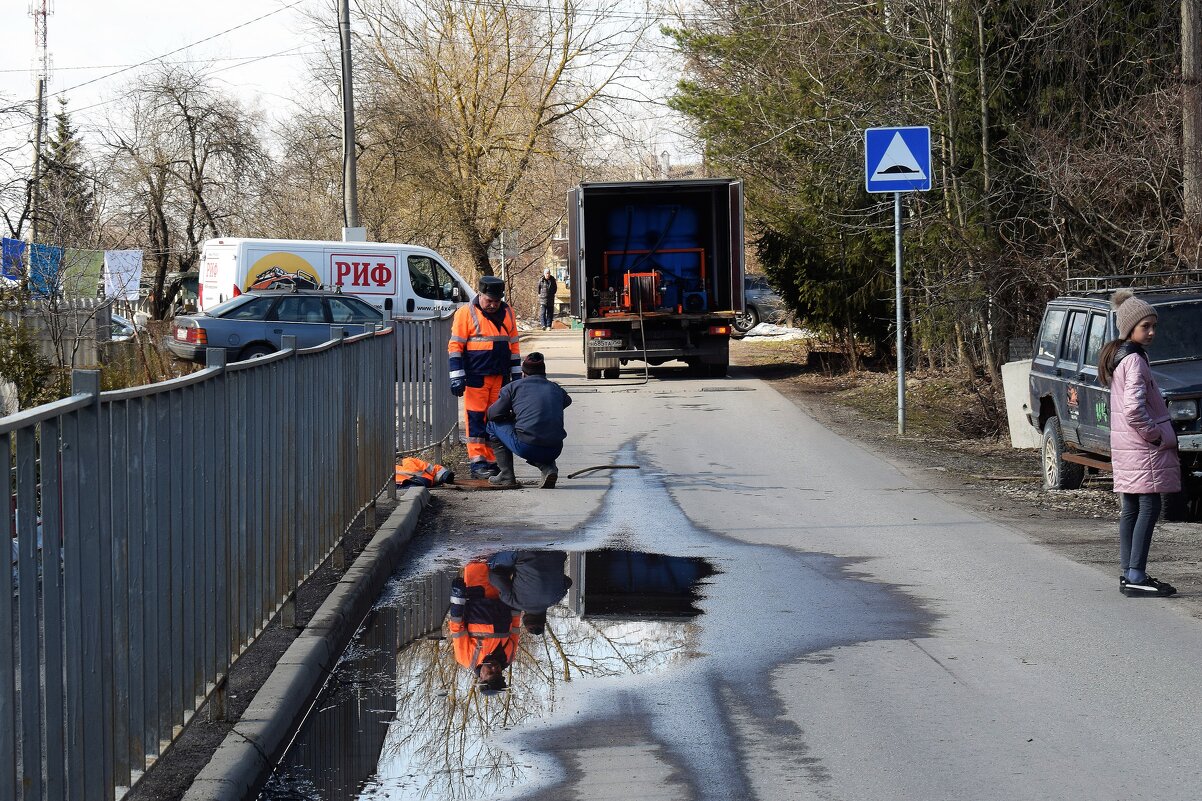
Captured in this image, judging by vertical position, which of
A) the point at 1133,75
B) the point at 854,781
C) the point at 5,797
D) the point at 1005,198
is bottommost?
the point at 854,781

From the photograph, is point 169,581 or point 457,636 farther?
point 457,636

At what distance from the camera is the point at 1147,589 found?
752 centimetres

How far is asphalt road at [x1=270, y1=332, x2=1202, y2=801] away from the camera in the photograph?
485 cm

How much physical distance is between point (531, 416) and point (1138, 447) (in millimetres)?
5290

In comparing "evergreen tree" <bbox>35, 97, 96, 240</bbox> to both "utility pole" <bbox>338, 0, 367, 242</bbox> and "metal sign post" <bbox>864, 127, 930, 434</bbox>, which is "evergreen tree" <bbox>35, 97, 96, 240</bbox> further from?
"metal sign post" <bbox>864, 127, 930, 434</bbox>

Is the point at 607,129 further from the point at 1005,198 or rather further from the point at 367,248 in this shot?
the point at 1005,198

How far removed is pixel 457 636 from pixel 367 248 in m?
18.9

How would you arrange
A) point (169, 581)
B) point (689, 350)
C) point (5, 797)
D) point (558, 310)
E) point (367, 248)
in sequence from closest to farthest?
point (5, 797) < point (169, 581) < point (689, 350) < point (367, 248) < point (558, 310)

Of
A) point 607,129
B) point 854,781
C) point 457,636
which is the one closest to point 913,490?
point 457,636

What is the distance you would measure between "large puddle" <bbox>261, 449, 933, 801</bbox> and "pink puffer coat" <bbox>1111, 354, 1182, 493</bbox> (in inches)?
58.9

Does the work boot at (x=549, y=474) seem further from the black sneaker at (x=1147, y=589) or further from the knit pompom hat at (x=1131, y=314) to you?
the black sneaker at (x=1147, y=589)

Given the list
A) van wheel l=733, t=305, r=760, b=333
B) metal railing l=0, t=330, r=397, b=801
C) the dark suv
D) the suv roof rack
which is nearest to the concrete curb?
metal railing l=0, t=330, r=397, b=801

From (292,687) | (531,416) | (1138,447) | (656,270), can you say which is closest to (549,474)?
(531,416)

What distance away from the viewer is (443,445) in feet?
45.1
